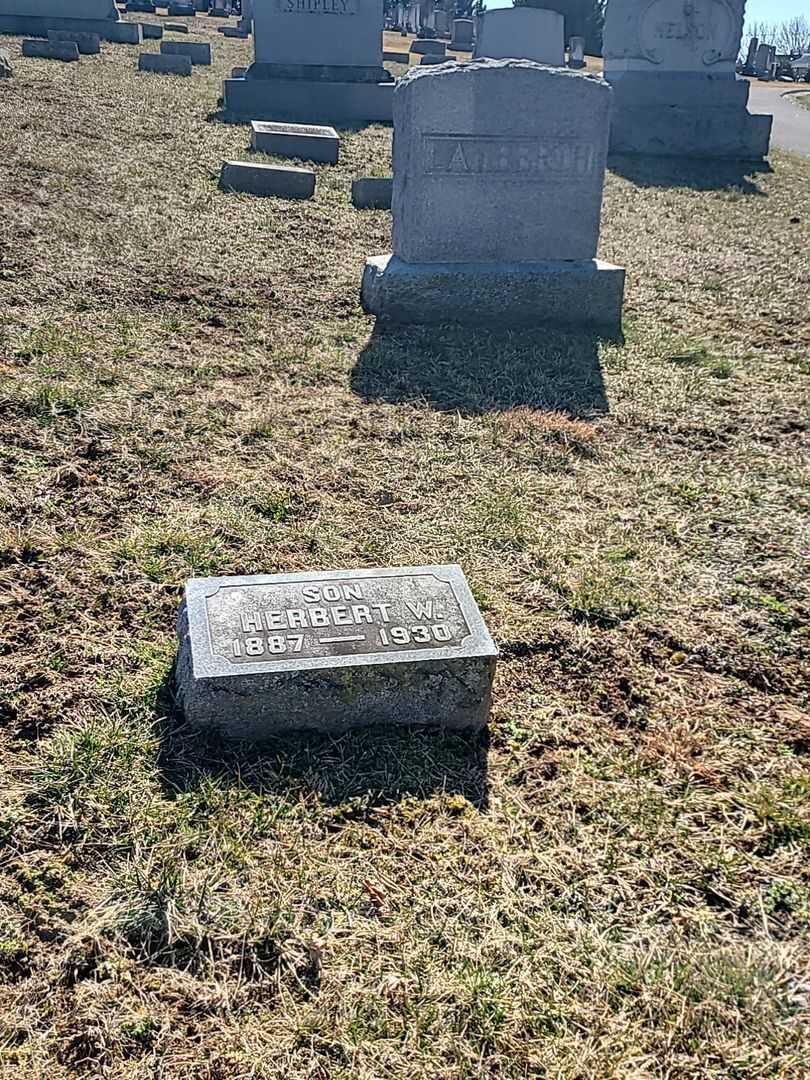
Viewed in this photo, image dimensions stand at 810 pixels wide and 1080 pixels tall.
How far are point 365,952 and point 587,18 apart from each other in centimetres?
3971

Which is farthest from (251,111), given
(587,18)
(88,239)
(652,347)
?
(587,18)

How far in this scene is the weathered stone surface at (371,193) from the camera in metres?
9.25

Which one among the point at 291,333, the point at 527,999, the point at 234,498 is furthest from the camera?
the point at 291,333

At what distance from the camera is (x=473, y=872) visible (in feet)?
7.93

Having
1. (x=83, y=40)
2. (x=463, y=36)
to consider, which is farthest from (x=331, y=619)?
(x=463, y=36)

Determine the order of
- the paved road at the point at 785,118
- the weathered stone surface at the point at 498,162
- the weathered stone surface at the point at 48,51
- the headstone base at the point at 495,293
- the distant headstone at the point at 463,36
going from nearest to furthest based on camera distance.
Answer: the weathered stone surface at the point at 498,162
the headstone base at the point at 495,293
the weathered stone surface at the point at 48,51
the paved road at the point at 785,118
the distant headstone at the point at 463,36

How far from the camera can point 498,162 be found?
21.2ft

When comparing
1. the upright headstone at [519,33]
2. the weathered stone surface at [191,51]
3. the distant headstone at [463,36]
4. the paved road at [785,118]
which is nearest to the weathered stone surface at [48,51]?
the weathered stone surface at [191,51]

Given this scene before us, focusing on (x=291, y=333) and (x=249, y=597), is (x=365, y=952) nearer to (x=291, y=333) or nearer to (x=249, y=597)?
(x=249, y=597)

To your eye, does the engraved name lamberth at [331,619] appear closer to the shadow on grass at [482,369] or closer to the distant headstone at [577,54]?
the shadow on grass at [482,369]

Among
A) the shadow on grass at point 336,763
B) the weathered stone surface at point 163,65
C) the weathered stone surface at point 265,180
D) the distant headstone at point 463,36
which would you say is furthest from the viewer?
the distant headstone at point 463,36

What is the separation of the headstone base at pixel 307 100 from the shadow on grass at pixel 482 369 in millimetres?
7904

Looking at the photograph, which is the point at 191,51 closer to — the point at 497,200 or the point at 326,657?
the point at 497,200

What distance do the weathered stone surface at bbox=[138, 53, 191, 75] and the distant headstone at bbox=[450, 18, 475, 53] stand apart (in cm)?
1681
